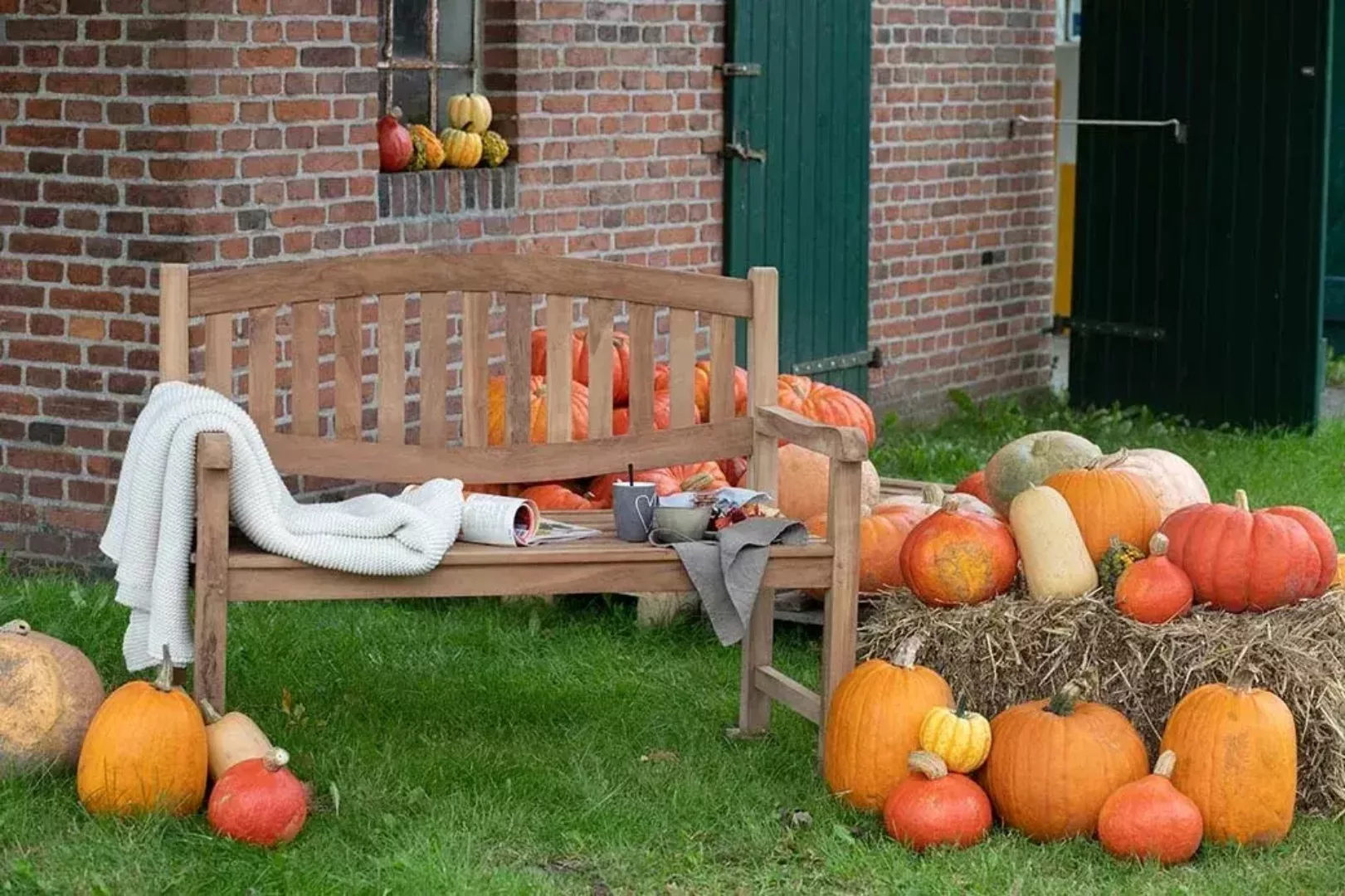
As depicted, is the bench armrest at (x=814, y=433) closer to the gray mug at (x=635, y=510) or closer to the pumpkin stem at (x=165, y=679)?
the gray mug at (x=635, y=510)

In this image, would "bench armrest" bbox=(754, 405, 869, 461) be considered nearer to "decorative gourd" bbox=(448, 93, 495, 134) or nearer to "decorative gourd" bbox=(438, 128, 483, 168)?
"decorative gourd" bbox=(438, 128, 483, 168)

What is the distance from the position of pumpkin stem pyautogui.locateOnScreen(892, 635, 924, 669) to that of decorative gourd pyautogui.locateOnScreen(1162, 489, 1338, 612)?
0.65 metres

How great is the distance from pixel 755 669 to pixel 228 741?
1.29 m

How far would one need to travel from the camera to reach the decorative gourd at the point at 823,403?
23.0 feet

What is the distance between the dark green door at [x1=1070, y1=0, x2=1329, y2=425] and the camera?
9375 mm

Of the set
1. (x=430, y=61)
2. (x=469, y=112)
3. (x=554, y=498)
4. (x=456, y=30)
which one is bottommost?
(x=554, y=498)

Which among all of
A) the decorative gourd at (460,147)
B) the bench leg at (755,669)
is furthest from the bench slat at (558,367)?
the decorative gourd at (460,147)

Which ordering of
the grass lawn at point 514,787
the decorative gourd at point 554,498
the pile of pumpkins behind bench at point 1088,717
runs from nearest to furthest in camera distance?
the grass lawn at point 514,787 < the pile of pumpkins behind bench at point 1088,717 < the decorative gourd at point 554,498

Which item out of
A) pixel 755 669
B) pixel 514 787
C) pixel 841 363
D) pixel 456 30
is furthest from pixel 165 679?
pixel 841 363

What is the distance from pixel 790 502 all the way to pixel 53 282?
2.17m

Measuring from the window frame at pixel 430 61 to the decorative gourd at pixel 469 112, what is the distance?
62mm

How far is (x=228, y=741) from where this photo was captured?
4.54 m

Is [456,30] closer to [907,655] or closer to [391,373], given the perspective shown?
[391,373]

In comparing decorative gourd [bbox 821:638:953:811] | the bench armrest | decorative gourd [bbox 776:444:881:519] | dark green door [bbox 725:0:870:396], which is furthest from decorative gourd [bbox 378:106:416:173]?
decorative gourd [bbox 821:638:953:811]
